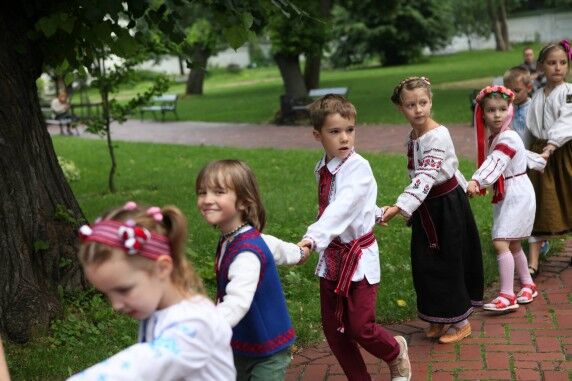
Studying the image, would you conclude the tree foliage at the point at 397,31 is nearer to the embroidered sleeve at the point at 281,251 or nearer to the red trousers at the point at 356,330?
the red trousers at the point at 356,330

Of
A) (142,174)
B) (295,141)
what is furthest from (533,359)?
(295,141)

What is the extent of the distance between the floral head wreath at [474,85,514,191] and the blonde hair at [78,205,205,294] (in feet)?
10.9

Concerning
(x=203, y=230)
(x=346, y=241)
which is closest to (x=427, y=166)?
(x=346, y=241)

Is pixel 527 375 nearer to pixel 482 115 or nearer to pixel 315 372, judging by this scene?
pixel 315 372

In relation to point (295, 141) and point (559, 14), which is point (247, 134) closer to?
point (295, 141)

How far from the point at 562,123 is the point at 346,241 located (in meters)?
2.94

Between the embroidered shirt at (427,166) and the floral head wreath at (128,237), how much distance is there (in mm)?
2215

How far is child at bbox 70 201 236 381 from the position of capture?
7.79 ft

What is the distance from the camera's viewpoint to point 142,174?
44.3 ft

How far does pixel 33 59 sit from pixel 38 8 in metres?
0.37

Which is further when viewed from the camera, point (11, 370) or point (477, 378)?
point (11, 370)

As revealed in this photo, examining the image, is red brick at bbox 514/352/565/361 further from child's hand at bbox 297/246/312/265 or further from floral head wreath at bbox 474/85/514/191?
child's hand at bbox 297/246/312/265

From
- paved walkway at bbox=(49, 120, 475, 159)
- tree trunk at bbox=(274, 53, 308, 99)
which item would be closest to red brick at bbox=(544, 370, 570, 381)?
paved walkway at bbox=(49, 120, 475, 159)

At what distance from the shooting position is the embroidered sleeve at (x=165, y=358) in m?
2.34
